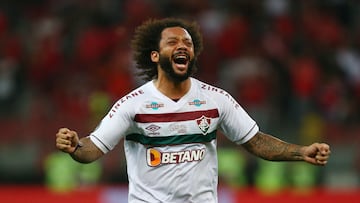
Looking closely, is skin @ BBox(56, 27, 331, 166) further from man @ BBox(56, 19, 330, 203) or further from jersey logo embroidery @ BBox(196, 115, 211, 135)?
jersey logo embroidery @ BBox(196, 115, 211, 135)

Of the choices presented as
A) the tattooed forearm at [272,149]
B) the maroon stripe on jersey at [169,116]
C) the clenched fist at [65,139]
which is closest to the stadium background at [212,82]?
the tattooed forearm at [272,149]

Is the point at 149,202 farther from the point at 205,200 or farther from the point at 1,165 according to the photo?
the point at 1,165

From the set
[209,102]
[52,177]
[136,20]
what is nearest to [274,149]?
[209,102]

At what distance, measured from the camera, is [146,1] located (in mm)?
13398

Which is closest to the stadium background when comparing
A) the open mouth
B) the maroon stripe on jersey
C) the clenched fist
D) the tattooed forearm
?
the tattooed forearm

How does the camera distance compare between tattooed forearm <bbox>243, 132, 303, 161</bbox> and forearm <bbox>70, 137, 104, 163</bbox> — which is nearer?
forearm <bbox>70, 137, 104, 163</bbox>

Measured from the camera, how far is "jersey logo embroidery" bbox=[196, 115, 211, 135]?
20.2 feet

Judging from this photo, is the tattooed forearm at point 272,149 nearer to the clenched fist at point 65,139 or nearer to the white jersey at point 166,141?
the white jersey at point 166,141

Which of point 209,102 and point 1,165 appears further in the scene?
point 1,165

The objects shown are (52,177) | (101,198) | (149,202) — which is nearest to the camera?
(149,202)

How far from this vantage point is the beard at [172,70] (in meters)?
6.14

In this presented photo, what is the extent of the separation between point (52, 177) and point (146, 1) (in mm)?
2987

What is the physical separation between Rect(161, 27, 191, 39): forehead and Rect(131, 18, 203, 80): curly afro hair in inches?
2.0

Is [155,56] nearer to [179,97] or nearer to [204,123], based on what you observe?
[179,97]
